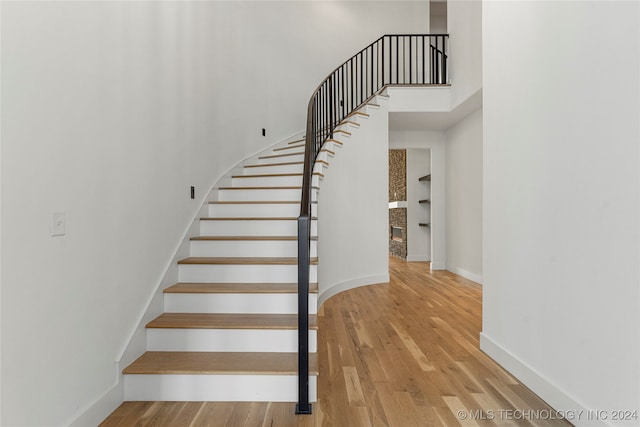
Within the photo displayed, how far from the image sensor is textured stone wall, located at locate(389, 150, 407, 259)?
8682 mm

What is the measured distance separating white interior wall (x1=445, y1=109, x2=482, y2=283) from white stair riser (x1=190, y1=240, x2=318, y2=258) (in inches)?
130

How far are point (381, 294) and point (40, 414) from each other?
12.0 ft

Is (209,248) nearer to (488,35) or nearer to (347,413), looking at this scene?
(347,413)

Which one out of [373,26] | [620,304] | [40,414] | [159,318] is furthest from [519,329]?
[373,26]

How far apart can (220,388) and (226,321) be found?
0.44 m

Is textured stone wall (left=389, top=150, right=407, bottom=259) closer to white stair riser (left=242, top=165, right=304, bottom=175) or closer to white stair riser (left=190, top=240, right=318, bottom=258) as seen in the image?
white stair riser (left=242, top=165, right=304, bottom=175)

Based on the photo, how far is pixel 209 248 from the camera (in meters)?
3.26

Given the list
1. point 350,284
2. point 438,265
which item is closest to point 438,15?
point 438,265

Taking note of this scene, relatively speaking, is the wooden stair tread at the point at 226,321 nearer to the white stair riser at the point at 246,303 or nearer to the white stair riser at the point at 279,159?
the white stair riser at the point at 246,303

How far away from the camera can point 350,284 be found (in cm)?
497

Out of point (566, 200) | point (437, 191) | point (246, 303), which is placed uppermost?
point (437, 191)

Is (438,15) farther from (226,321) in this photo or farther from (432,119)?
(226,321)

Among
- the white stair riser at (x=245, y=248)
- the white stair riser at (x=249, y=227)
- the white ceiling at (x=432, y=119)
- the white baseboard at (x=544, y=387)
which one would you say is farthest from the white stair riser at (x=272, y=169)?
the white baseboard at (x=544, y=387)

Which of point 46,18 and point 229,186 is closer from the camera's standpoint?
point 46,18
